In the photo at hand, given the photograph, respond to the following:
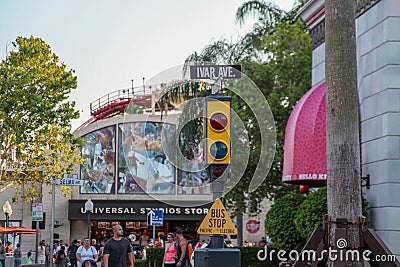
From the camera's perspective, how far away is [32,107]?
3250cm

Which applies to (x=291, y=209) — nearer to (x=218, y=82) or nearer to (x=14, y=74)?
(x=218, y=82)

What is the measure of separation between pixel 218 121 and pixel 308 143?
209 inches

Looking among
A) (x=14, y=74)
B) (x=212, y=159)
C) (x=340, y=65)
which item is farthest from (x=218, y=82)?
(x=14, y=74)

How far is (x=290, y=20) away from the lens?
3192cm

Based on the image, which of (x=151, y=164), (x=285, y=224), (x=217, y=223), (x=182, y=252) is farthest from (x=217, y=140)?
(x=151, y=164)

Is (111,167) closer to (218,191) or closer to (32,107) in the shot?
(32,107)

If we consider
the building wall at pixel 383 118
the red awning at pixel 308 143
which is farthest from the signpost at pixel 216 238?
the red awning at pixel 308 143

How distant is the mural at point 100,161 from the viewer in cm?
4891

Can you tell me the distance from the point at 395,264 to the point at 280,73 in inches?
771

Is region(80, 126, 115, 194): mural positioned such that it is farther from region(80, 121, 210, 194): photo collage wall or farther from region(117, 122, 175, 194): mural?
region(117, 122, 175, 194): mural

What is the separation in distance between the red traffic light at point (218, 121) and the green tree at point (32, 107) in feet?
72.6

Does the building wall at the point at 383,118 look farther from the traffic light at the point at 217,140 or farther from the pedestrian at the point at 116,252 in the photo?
the pedestrian at the point at 116,252

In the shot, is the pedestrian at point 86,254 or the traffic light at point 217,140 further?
the pedestrian at point 86,254

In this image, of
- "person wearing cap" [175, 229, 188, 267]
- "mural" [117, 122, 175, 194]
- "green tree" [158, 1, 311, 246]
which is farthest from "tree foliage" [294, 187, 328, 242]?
"mural" [117, 122, 175, 194]
